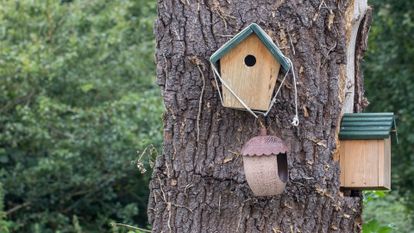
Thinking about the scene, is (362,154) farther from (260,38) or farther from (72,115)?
(72,115)

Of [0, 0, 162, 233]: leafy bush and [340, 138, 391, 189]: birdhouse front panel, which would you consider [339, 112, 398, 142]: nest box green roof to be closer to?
[340, 138, 391, 189]: birdhouse front panel

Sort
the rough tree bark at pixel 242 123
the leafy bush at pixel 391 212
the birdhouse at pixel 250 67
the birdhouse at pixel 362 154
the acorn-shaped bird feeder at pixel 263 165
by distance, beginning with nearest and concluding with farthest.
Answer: the acorn-shaped bird feeder at pixel 263 165
the birdhouse at pixel 250 67
the rough tree bark at pixel 242 123
the birdhouse at pixel 362 154
the leafy bush at pixel 391 212

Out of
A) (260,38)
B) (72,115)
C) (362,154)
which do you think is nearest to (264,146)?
(260,38)

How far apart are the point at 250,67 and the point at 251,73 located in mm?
21

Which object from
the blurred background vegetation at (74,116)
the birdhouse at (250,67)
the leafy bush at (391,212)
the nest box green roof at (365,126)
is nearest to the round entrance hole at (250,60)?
the birdhouse at (250,67)

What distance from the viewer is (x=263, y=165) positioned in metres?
3.28

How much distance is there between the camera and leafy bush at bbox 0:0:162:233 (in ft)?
28.7

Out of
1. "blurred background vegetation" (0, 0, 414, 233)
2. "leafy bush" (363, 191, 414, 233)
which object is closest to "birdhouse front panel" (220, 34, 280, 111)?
"blurred background vegetation" (0, 0, 414, 233)

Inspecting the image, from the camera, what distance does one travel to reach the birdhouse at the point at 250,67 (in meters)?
3.38

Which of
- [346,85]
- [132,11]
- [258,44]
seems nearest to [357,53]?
[346,85]

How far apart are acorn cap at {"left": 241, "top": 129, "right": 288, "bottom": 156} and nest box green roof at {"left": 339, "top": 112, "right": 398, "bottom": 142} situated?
42 centimetres

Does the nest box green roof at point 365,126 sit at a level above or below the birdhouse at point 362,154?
above

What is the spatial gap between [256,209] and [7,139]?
5.68 m

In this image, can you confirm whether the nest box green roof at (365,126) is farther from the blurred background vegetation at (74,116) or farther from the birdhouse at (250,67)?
the blurred background vegetation at (74,116)
